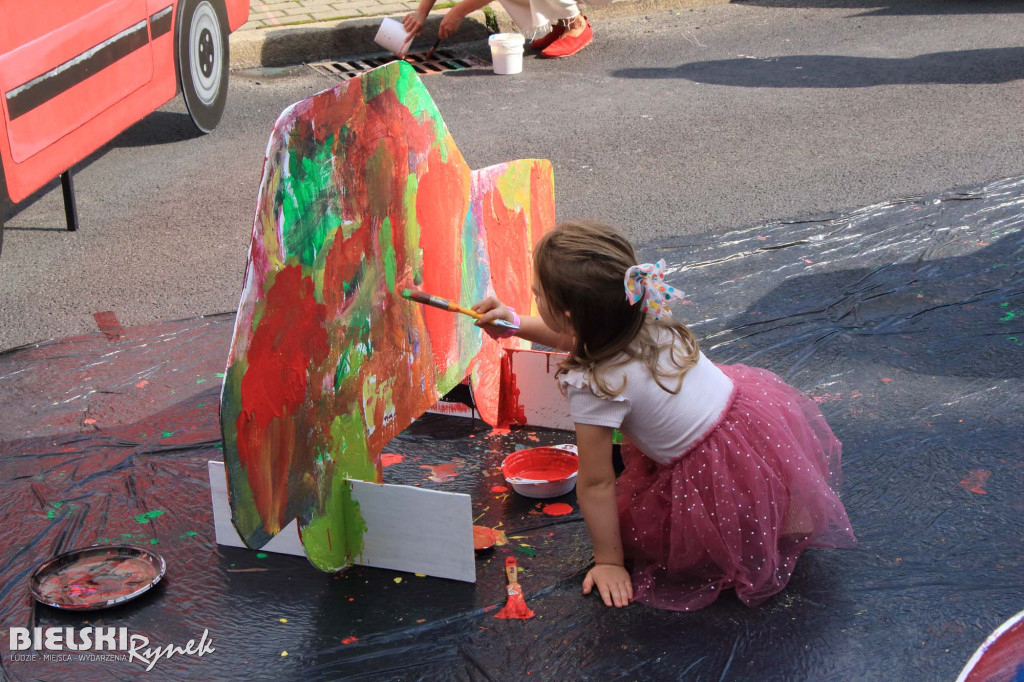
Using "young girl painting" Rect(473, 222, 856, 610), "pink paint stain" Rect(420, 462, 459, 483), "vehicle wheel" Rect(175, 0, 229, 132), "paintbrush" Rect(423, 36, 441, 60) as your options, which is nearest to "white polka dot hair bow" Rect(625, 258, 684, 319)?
"young girl painting" Rect(473, 222, 856, 610)

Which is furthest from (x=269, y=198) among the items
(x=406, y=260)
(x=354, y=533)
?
(x=354, y=533)

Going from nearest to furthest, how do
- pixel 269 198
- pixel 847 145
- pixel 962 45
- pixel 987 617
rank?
1. pixel 269 198
2. pixel 987 617
3. pixel 847 145
4. pixel 962 45

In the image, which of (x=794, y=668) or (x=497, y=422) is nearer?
(x=794, y=668)

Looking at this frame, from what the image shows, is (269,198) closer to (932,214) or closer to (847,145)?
(932,214)

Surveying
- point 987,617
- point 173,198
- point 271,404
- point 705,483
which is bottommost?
point 173,198

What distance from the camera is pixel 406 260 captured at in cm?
273

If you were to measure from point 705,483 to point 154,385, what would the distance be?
1.91 m

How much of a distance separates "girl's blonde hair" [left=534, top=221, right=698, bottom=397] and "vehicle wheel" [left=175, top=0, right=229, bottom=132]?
3767mm

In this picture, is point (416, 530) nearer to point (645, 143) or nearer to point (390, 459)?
point (390, 459)

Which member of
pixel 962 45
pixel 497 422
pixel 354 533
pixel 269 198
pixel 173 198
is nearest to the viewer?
A: pixel 269 198

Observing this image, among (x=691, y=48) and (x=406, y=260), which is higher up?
(x=406, y=260)

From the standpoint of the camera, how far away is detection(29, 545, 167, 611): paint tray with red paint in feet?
8.06

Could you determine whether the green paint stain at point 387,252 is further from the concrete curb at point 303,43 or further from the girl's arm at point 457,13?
the concrete curb at point 303,43

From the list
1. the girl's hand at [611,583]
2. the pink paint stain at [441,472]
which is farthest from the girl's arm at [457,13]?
the girl's hand at [611,583]
